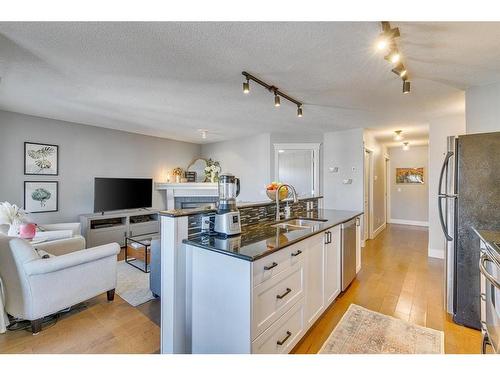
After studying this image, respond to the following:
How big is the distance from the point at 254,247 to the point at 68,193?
4.32m

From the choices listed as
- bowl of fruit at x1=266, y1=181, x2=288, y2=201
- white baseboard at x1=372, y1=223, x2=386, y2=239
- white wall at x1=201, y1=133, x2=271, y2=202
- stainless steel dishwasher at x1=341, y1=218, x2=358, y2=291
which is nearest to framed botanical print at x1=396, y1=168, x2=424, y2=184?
white baseboard at x1=372, y1=223, x2=386, y2=239

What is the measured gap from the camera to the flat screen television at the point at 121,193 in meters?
4.45

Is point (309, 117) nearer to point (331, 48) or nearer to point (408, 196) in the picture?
point (331, 48)

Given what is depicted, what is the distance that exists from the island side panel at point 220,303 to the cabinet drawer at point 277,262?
0.07 metres

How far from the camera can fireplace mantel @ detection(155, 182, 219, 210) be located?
5695mm

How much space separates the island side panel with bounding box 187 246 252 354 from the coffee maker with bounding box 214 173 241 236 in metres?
0.27

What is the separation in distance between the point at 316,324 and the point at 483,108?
2968 mm

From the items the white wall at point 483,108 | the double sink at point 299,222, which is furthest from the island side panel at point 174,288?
the white wall at point 483,108

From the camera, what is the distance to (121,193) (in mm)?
4793

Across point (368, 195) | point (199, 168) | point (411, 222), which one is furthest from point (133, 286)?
point (411, 222)

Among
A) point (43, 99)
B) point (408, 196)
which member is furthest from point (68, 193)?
point (408, 196)

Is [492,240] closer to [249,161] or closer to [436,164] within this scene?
[436,164]

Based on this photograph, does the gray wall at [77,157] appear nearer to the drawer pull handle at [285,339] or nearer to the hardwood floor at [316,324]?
the hardwood floor at [316,324]

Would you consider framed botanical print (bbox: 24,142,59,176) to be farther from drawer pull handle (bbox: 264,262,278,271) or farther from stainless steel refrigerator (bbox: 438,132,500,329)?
stainless steel refrigerator (bbox: 438,132,500,329)
